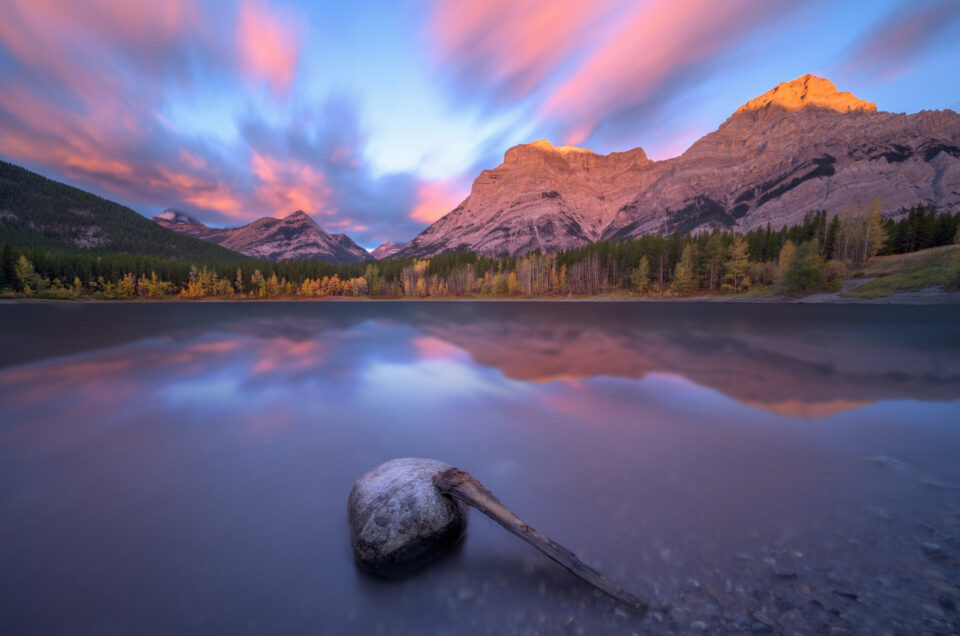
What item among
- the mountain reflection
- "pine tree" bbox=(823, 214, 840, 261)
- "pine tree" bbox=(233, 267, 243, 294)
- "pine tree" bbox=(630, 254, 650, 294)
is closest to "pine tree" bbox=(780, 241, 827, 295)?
"pine tree" bbox=(823, 214, 840, 261)

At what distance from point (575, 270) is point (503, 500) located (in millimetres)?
110077

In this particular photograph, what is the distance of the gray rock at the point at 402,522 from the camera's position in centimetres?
472

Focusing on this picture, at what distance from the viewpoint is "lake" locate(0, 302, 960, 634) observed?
3.96 metres

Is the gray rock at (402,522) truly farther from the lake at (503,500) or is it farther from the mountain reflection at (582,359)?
the mountain reflection at (582,359)

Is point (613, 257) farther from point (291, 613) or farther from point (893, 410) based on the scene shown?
point (291, 613)

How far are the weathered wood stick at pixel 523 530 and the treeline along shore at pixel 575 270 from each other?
81.8m

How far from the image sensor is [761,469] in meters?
7.04

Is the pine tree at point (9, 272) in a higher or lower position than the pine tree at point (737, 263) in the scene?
lower

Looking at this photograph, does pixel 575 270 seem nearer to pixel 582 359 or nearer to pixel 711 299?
pixel 711 299

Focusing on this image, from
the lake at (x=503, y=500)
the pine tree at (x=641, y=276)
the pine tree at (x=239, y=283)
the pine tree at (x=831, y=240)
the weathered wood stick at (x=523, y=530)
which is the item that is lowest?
the lake at (x=503, y=500)

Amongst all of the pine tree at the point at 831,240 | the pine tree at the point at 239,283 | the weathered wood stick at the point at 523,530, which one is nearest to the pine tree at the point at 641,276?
the pine tree at the point at 831,240

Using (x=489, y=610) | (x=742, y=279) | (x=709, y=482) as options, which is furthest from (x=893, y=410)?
(x=742, y=279)

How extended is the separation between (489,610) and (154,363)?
23.3 m

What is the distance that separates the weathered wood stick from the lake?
7.9 inches
